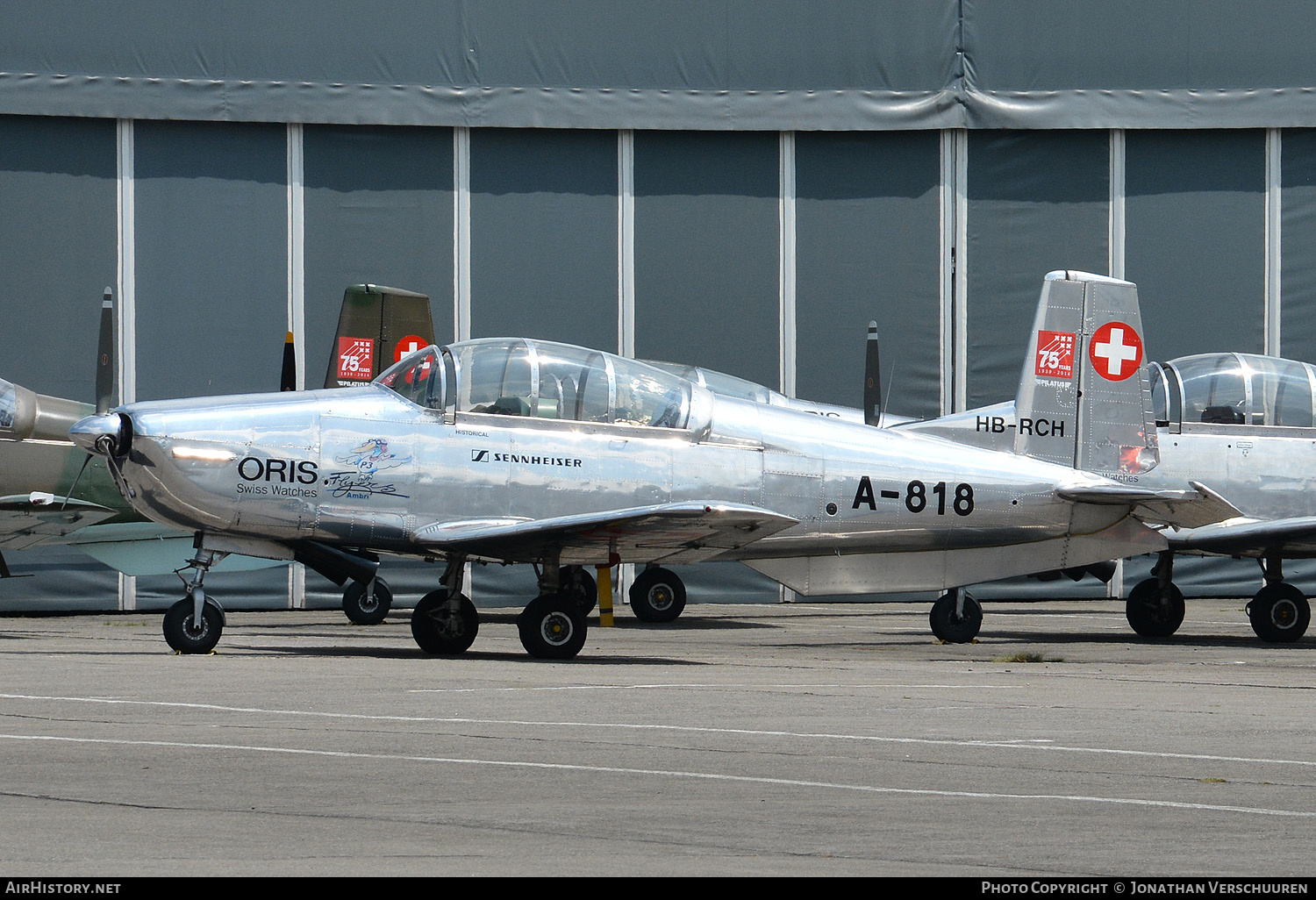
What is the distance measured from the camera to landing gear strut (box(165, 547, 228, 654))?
12.7 m

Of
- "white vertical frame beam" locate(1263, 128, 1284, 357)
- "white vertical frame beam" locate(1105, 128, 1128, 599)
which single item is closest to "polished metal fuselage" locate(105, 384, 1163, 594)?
"white vertical frame beam" locate(1105, 128, 1128, 599)

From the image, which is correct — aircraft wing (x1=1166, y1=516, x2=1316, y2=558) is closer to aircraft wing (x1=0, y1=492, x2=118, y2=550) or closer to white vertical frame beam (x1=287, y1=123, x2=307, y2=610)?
aircraft wing (x1=0, y1=492, x2=118, y2=550)

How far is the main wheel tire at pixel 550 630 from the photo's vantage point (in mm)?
12477

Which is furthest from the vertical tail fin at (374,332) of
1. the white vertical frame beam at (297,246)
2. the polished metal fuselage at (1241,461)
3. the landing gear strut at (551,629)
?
the landing gear strut at (551,629)

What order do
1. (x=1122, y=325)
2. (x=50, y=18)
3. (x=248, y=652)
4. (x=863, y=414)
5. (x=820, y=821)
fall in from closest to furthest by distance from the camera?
(x=820, y=821) → (x=248, y=652) → (x=1122, y=325) → (x=863, y=414) → (x=50, y=18)

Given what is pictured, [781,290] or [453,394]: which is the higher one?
[781,290]

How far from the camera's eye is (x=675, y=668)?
12.3 meters

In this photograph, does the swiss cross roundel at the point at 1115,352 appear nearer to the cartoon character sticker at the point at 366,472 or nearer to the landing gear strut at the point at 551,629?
the landing gear strut at the point at 551,629

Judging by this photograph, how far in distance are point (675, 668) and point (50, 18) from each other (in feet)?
52.8

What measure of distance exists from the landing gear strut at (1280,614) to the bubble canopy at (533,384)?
6.28 meters

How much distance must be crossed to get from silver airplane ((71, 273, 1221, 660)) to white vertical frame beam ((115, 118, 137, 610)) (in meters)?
10.1

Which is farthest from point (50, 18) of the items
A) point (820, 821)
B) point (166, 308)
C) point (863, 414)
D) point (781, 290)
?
point (820, 821)

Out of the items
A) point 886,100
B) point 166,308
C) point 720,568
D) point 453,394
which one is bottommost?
point 720,568

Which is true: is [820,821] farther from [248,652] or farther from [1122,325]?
[1122,325]
